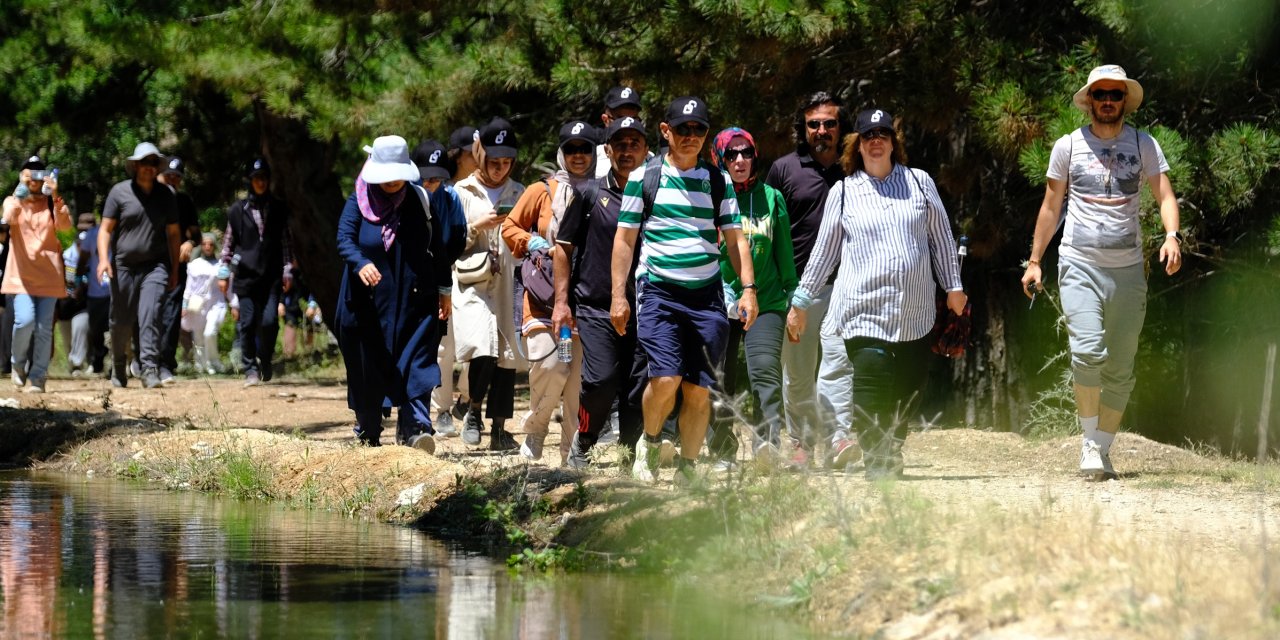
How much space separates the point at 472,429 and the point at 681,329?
3.36m

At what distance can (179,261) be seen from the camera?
15391 mm

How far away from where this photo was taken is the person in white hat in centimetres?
881

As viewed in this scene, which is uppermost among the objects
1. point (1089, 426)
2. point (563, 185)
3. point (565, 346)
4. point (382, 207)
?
point (563, 185)

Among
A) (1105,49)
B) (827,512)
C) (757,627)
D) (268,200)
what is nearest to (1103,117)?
(1105,49)

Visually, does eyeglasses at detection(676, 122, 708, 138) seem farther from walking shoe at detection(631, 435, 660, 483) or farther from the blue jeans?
the blue jeans

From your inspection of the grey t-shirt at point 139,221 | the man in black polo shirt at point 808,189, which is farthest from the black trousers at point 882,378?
the grey t-shirt at point 139,221

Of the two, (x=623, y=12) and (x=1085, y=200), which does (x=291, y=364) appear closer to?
(x=623, y=12)

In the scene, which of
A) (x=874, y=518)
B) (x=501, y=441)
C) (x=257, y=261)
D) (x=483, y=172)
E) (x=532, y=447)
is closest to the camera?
(x=874, y=518)

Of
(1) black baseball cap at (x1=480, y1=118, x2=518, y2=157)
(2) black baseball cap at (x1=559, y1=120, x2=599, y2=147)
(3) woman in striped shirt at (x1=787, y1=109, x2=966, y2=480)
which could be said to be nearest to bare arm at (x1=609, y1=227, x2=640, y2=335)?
(3) woman in striped shirt at (x1=787, y1=109, x2=966, y2=480)

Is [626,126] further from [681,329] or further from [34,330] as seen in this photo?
[34,330]

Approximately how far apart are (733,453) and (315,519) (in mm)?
2160

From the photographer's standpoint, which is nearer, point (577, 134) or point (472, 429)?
point (577, 134)

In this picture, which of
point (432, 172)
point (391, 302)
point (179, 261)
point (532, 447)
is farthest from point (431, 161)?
point (179, 261)

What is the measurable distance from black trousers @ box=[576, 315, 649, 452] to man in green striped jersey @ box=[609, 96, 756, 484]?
42 centimetres
